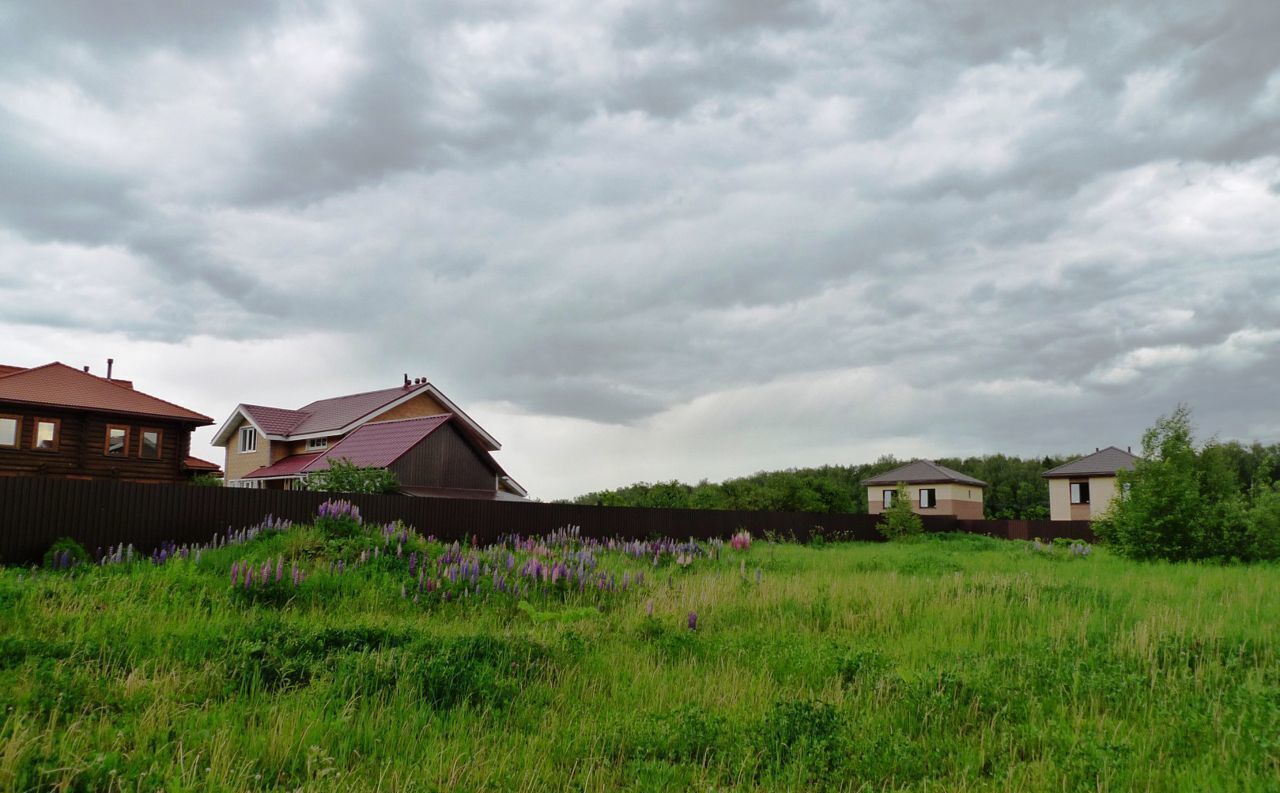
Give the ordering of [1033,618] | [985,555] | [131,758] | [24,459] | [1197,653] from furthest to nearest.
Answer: [24,459]
[985,555]
[1033,618]
[1197,653]
[131,758]

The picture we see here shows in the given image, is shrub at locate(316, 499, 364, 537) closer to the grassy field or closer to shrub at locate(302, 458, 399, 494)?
the grassy field

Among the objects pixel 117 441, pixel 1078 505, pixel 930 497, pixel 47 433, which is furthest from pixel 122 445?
pixel 1078 505

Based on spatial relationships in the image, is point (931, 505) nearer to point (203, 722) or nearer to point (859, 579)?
point (859, 579)

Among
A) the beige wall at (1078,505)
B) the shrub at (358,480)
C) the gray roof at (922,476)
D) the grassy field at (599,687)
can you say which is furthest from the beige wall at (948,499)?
the grassy field at (599,687)

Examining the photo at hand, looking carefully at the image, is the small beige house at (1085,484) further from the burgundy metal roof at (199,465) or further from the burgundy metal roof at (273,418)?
the burgundy metal roof at (199,465)

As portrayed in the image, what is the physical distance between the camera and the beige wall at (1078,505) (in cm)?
4267

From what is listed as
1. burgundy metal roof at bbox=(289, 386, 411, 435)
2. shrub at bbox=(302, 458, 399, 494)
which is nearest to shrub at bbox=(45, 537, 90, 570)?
shrub at bbox=(302, 458, 399, 494)

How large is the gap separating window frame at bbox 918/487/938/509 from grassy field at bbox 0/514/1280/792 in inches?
1550

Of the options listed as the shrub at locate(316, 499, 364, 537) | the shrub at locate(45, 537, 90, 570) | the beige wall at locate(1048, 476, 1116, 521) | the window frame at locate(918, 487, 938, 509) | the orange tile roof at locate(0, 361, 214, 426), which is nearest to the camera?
the shrub at locate(45, 537, 90, 570)

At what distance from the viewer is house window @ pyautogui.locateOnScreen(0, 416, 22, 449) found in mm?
26984

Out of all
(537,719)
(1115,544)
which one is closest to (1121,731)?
(537,719)

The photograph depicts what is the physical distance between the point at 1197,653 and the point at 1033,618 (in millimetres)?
1922

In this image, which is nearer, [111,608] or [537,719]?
[537,719]

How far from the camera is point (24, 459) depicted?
27094mm
